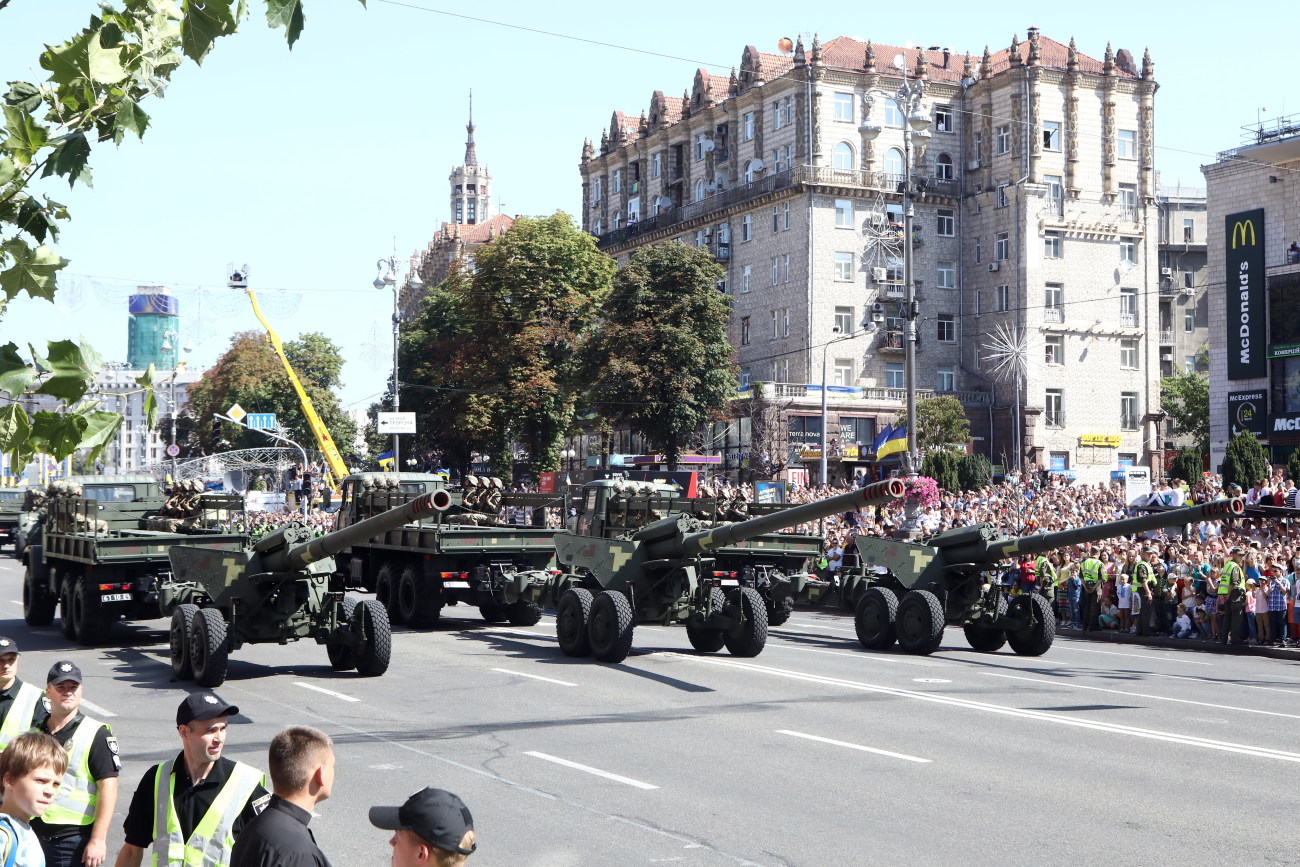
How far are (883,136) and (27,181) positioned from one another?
69.4 metres

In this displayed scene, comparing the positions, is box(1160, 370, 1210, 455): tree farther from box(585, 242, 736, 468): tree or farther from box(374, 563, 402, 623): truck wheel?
box(374, 563, 402, 623): truck wheel

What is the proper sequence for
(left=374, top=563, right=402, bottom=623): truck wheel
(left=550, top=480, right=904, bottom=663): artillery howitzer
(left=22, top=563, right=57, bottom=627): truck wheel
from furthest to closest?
(left=374, top=563, right=402, bottom=623): truck wheel
(left=22, top=563, right=57, bottom=627): truck wheel
(left=550, top=480, right=904, bottom=663): artillery howitzer

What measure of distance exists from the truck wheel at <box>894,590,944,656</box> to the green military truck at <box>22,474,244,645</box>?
9520 millimetres

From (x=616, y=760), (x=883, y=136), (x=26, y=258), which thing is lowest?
(x=616, y=760)

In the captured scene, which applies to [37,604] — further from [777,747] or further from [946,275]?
[946,275]

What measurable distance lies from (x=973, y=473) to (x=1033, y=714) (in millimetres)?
36256

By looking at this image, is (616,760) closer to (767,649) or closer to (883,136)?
(767,649)

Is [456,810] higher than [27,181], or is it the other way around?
[27,181]

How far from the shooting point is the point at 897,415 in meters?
66.3

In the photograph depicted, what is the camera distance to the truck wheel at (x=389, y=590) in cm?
2436

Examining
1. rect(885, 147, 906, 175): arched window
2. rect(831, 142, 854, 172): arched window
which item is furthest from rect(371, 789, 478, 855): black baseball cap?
rect(885, 147, 906, 175): arched window

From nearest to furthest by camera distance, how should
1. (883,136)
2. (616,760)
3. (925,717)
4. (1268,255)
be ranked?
(616,760) < (925,717) < (1268,255) < (883,136)

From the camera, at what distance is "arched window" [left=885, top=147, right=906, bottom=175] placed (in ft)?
233

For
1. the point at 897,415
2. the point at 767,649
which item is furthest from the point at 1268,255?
the point at 767,649
